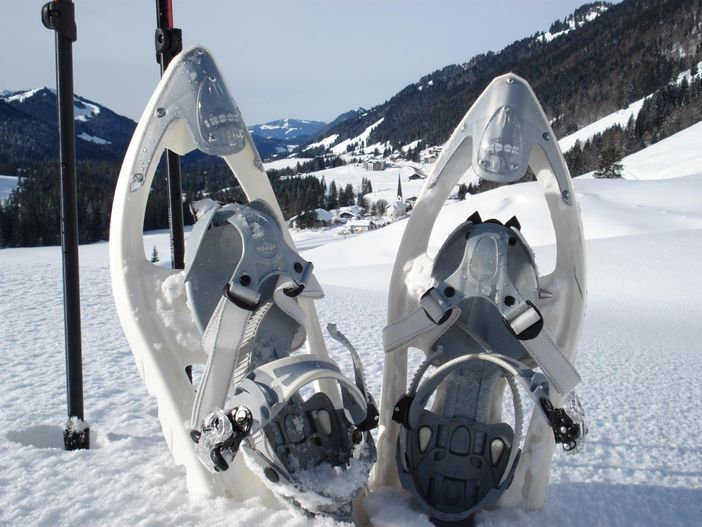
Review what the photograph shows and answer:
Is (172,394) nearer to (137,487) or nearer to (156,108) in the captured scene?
(137,487)

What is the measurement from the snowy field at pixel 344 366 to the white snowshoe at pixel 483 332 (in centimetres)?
16

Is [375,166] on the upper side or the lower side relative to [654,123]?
lower

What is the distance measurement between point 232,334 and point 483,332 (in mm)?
1030

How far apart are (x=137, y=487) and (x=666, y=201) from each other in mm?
24675

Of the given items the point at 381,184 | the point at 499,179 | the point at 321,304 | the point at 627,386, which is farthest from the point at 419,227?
the point at 381,184

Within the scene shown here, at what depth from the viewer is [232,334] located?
209 cm

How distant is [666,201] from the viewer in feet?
75.7

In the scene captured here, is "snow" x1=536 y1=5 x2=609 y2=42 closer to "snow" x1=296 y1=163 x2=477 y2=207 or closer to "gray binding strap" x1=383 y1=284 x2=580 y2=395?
"snow" x1=296 y1=163 x2=477 y2=207

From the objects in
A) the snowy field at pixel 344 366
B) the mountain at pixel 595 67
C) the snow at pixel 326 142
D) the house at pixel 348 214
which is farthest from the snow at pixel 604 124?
the snow at pixel 326 142

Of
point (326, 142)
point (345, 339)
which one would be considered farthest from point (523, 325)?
point (326, 142)

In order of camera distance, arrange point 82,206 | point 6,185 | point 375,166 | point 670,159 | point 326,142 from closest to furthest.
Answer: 1. point 670,159
2. point 82,206
3. point 6,185
4. point 375,166
5. point 326,142

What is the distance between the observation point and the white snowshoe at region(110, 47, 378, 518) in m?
1.92

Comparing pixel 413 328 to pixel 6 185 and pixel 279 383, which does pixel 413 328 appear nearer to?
pixel 279 383

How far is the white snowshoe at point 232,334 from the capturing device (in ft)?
6.31
